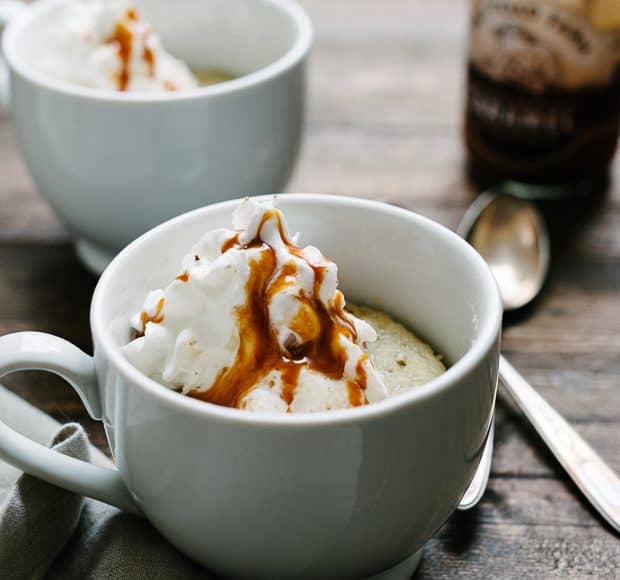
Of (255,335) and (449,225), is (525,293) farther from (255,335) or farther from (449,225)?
(255,335)

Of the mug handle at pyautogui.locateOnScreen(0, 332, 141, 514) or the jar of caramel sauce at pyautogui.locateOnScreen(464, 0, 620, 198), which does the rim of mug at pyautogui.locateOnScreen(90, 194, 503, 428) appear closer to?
the mug handle at pyautogui.locateOnScreen(0, 332, 141, 514)

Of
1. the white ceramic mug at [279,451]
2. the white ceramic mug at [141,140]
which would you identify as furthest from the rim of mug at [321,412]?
the white ceramic mug at [141,140]

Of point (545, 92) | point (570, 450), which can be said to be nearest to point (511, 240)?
point (545, 92)

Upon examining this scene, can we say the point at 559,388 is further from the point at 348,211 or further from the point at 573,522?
the point at 348,211

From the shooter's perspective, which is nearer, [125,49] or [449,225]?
[125,49]

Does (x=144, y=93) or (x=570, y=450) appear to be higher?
(x=144, y=93)

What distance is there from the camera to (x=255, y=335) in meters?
0.80

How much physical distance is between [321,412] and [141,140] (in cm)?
53

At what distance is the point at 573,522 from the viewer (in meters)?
0.92

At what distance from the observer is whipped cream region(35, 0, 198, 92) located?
125 centimetres

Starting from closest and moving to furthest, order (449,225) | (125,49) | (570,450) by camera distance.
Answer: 1. (570,450)
2. (125,49)
3. (449,225)

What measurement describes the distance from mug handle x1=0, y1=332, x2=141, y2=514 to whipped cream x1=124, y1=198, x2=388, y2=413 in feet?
0.16

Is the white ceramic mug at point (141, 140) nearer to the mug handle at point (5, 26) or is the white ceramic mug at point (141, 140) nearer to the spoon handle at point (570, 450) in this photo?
the mug handle at point (5, 26)

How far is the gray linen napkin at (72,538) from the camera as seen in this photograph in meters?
0.82
